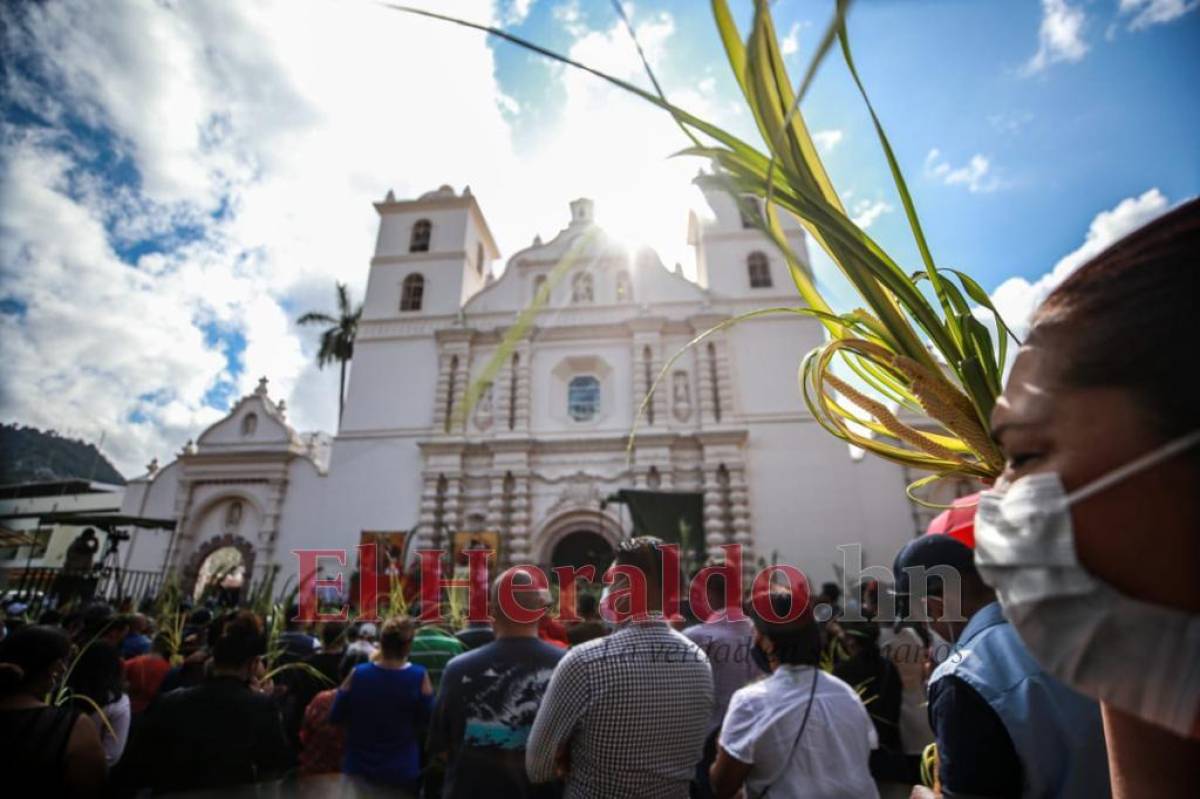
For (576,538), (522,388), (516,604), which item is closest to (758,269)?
(522,388)

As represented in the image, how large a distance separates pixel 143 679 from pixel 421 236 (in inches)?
696

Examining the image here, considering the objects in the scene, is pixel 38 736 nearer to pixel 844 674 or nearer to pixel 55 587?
pixel 844 674

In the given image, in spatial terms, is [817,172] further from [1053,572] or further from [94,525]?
[94,525]

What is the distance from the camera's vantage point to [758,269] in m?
17.2

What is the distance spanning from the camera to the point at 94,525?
40.0ft

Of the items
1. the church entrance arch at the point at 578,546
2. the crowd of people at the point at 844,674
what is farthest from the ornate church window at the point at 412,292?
the crowd of people at the point at 844,674

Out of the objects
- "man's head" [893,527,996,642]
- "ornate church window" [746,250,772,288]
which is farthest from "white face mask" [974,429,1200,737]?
"ornate church window" [746,250,772,288]

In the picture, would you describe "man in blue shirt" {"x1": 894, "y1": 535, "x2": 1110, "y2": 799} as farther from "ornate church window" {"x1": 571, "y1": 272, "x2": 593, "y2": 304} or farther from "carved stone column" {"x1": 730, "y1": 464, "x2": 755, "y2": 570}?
"ornate church window" {"x1": 571, "y1": 272, "x2": 593, "y2": 304}

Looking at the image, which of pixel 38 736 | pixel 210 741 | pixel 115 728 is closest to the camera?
pixel 38 736

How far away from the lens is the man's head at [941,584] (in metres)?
1.93

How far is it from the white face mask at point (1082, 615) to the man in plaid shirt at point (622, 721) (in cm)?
159

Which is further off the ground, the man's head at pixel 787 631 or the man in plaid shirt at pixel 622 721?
the man's head at pixel 787 631

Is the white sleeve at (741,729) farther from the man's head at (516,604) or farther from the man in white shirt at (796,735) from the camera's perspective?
the man's head at (516,604)

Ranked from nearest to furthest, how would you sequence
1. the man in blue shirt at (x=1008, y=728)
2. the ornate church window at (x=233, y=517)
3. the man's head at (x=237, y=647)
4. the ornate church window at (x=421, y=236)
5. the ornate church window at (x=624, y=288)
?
the man in blue shirt at (x=1008, y=728) < the man's head at (x=237, y=647) < the ornate church window at (x=233, y=517) < the ornate church window at (x=624, y=288) < the ornate church window at (x=421, y=236)
